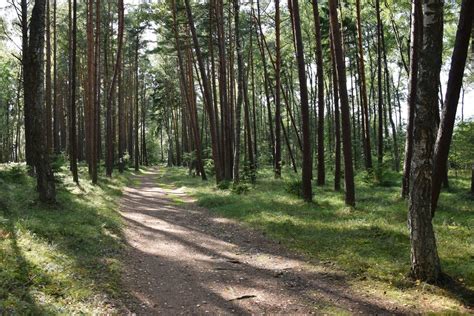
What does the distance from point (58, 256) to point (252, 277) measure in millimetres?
3458

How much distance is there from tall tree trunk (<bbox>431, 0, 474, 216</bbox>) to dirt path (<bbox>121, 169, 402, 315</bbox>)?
2.59m

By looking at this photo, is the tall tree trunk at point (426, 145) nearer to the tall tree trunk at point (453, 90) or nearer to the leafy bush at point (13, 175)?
the tall tree trunk at point (453, 90)

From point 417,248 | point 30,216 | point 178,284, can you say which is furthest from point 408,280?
point 30,216

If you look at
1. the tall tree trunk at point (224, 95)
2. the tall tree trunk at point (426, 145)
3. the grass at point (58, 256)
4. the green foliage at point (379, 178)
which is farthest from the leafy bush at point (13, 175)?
the green foliage at point (379, 178)

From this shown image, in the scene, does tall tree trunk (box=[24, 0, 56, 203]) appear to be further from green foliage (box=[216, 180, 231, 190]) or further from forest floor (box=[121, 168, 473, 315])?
green foliage (box=[216, 180, 231, 190])

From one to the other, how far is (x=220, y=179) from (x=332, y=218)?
8.90m

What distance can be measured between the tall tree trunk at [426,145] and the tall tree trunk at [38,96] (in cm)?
918

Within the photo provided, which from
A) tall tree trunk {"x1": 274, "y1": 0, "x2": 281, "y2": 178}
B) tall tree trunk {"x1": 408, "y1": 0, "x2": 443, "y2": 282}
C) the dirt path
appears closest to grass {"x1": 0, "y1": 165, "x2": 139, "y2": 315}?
the dirt path

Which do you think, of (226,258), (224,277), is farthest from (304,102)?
(224,277)

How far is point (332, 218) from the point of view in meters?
10.8

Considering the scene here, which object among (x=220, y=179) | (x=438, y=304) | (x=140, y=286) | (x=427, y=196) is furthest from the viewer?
(x=220, y=179)

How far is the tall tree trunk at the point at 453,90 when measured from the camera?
6832mm

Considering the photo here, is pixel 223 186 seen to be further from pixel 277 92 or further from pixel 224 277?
pixel 224 277

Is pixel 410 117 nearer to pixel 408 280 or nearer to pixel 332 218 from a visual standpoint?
pixel 332 218
